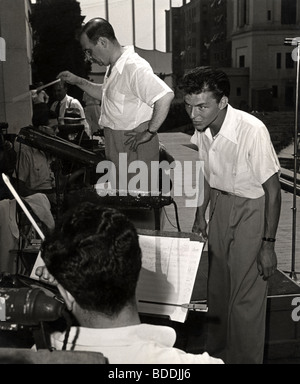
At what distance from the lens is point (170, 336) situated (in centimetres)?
103

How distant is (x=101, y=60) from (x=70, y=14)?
958 cm

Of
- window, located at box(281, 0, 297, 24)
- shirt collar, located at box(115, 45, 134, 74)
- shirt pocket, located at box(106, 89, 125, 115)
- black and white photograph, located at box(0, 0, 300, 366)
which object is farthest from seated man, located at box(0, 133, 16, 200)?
window, located at box(281, 0, 297, 24)

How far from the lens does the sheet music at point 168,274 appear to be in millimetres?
1355

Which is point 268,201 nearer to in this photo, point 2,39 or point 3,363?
point 3,363

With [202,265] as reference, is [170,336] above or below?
above

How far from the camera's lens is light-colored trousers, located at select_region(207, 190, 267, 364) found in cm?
194

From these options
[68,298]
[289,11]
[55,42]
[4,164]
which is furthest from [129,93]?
[55,42]

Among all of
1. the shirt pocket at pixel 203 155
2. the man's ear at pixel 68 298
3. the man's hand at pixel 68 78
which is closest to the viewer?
the man's ear at pixel 68 298

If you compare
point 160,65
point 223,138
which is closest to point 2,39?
point 160,65

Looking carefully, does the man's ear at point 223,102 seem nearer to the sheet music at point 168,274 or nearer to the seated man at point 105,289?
the sheet music at point 168,274

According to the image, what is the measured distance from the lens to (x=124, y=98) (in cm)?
221

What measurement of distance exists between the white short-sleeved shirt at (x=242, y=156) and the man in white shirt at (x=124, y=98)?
265 millimetres

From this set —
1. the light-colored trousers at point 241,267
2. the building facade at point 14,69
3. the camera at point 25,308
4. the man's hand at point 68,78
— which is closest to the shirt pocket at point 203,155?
the light-colored trousers at point 241,267

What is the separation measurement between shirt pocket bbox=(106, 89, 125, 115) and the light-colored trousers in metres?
0.52
